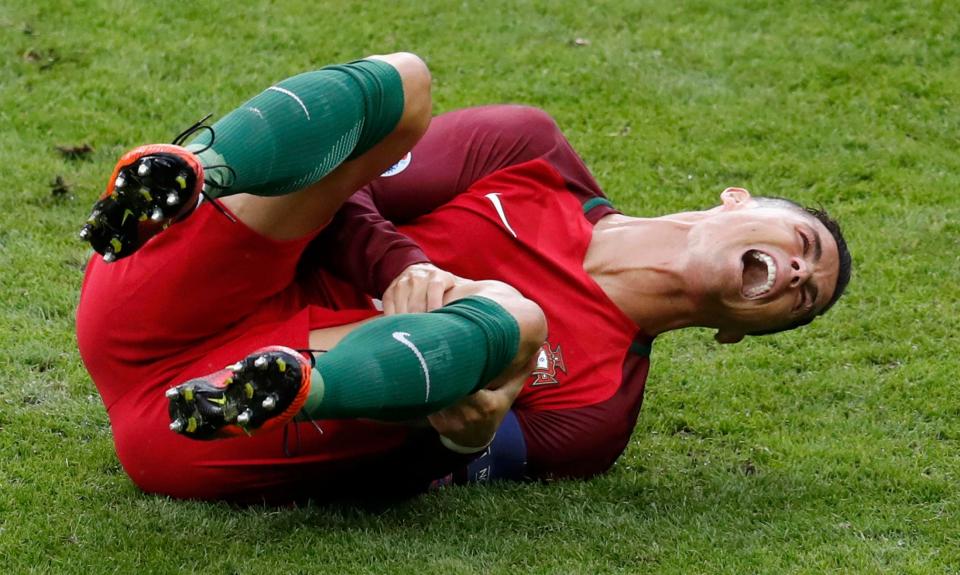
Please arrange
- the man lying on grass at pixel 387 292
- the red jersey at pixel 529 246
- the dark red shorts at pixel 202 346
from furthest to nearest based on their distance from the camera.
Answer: the red jersey at pixel 529 246 < the dark red shorts at pixel 202 346 < the man lying on grass at pixel 387 292

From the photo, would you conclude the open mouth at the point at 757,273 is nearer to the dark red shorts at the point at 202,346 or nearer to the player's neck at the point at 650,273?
the player's neck at the point at 650,273

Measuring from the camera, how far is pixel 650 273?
3990 mm

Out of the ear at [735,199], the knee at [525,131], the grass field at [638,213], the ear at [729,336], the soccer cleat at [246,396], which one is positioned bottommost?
the grass field at [638,213]

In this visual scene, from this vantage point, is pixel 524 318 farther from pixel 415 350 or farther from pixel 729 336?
pixel 729 336

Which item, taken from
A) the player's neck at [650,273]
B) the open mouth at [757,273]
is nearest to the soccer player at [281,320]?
the player's neck at [650,273]

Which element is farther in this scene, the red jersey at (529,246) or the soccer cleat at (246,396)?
the red jersey at (529,246)

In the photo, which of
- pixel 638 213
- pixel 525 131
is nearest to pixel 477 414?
pixel 525 131

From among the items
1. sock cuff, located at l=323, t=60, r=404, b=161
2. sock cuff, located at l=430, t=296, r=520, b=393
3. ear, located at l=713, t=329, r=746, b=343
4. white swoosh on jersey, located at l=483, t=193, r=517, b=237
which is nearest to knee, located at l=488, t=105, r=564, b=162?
white swoosh on jersey, located at l=483, t=193, r=517, b=237

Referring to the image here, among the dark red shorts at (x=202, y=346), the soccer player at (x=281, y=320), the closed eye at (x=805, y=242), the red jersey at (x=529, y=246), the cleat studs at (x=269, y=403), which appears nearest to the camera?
the cleat studs at (x=269, y=403)

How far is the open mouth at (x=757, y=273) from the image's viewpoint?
3.91 meters

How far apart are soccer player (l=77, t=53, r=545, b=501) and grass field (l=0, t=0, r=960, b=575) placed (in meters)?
0.15

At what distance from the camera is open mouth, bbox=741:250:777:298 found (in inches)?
154

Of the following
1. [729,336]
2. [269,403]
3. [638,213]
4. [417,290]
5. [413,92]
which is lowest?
[638,213]

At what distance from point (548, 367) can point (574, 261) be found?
0.36 metres
